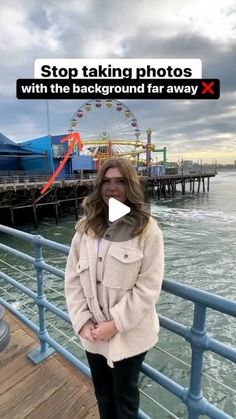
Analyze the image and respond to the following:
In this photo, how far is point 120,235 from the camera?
4.38 feet

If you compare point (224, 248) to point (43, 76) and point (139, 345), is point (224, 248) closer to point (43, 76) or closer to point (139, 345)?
point (43, 76)

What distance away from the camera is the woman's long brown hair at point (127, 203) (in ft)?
4.36

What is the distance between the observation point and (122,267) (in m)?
1.29

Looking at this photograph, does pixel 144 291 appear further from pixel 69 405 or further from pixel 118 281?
pixel 69 405

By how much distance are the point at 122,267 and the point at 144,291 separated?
0.14 m

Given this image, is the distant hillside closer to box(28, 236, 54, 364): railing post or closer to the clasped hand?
box(28, 236, 54, 364): railing post

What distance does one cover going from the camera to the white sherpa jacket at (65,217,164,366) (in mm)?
1277

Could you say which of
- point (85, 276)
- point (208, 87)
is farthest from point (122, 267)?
point (208, 87)

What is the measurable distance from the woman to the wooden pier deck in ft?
1.82

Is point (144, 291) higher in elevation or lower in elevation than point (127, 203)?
lower

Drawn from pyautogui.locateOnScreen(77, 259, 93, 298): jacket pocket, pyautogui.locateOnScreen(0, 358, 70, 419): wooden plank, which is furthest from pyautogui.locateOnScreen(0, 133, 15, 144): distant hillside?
pyautogui.locateOnScreen(77, 259, 93, 298): jacket pocket

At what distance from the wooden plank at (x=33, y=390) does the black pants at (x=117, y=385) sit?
0.60 metres

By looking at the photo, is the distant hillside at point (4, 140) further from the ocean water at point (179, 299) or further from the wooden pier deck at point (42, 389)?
the wooden pier deck at point (42, 389)

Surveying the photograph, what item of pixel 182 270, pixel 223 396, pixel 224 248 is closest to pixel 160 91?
pixel 223 396
